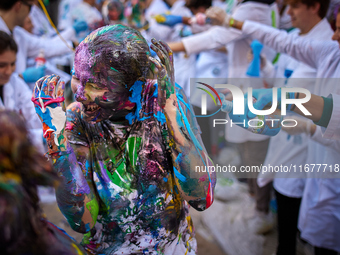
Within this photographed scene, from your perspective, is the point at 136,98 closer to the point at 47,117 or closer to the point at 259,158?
the point at 47,117

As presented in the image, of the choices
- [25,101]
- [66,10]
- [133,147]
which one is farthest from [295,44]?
[66,10]

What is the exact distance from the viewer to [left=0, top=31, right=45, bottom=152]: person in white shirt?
213 cm

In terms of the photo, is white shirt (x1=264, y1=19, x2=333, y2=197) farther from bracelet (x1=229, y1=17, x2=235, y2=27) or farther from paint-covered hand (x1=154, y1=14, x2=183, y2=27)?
paint-covered hand (x1=154, y1=14, x2=183, y2=27)

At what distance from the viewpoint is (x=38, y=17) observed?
4.72m

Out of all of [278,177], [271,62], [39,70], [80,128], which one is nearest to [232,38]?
[271,62]

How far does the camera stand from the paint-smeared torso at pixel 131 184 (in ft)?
3.76

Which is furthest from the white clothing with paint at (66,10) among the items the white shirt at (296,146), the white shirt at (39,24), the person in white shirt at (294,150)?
the white shirt at (296,146)

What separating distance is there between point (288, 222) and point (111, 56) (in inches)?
75.3

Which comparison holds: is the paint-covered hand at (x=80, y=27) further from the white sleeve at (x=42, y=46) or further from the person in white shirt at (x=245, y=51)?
the person in white shirt at (x=245, y=51)

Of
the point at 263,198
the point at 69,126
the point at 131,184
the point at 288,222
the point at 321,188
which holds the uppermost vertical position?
the point at 69,126

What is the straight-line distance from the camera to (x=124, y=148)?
46.2 inches

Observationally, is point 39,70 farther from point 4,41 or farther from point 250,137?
point 250,137

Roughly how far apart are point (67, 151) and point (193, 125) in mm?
518

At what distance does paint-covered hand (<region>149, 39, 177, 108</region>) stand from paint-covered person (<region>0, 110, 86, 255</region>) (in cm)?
51
